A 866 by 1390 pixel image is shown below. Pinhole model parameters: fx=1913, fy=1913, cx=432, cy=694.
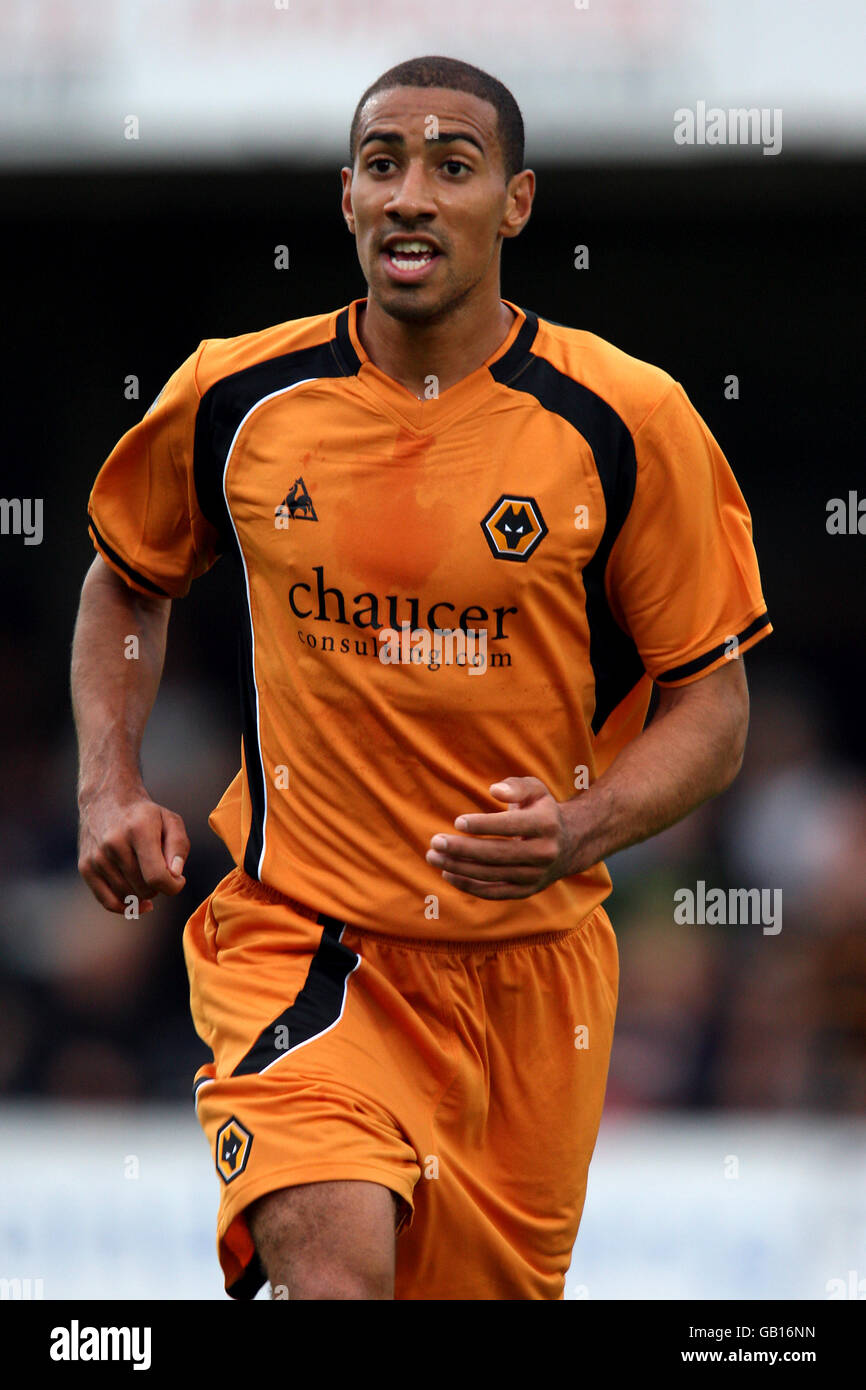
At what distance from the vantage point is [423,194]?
344cm

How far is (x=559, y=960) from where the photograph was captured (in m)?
3.68

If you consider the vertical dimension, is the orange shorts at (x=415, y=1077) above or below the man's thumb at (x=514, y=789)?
below

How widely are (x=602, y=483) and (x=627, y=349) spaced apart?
5.55 meters

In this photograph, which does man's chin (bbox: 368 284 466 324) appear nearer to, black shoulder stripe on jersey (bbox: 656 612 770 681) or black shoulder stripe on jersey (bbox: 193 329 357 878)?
black shoulder stripe on jersey (bbox: 193 329 357 878)

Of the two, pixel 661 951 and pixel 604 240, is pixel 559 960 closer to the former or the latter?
pixel 661 951

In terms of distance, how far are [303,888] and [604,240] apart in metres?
5.76

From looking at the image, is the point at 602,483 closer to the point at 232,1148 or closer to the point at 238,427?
the point at 238,427

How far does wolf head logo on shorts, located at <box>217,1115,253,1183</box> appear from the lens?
10.5 ft

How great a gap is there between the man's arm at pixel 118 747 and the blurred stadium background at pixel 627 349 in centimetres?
293

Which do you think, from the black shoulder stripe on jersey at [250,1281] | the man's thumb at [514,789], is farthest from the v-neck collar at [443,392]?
the black shoulder stripe on jersey at [250,1281]

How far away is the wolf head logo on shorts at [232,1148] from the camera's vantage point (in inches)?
126

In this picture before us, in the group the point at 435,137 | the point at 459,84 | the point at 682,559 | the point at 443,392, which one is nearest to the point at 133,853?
the point at 443,392

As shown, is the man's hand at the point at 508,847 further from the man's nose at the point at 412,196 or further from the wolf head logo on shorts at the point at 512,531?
the man's nose at the point at 412,196

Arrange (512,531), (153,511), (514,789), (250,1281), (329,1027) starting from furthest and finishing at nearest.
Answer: (153,511) < (512,531) < (329,1027) < (250,1281) < (514,789)
